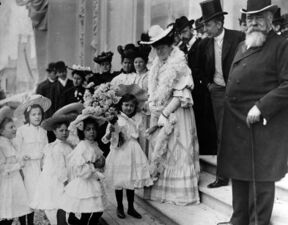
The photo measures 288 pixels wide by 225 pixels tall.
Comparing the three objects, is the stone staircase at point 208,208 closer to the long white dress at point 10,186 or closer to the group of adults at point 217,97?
the group of adults at point 217,97

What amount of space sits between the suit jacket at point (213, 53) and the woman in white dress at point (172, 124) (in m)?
0.23

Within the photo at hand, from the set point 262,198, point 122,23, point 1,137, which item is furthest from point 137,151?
point 122,23

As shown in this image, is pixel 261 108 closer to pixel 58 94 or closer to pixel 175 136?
pixel 175 136

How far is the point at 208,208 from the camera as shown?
15.1 ft

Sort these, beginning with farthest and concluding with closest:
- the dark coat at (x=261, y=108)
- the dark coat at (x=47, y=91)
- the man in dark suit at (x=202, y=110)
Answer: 1. the dark coat at (x=47, y=91)
2. the man in dark suit at (x=202, y=110)
3. the dark coat at (x=261, y=108)

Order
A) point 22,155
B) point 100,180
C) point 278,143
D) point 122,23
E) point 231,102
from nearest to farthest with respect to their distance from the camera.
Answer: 1. point 278,143
2. point 231,102
3. point 100,180
4. point 22,155
5. point 122,23

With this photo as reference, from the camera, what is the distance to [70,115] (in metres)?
4.52

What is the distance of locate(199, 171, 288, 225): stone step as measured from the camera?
364 centimetres

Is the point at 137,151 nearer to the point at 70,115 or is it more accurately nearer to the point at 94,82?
the point at 70,115

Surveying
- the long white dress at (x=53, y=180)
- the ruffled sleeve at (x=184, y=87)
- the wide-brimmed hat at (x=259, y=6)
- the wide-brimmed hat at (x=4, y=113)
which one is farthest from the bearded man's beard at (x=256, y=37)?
the wide-brimmed hat at (x=4, y=113)

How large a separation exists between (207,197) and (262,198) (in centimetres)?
145

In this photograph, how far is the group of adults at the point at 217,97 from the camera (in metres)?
3.23

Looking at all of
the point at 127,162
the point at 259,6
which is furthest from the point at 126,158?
the point at 259,6

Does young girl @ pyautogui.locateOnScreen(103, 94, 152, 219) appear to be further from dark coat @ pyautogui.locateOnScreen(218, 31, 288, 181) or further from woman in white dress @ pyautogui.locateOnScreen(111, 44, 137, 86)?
dark coat @ pyautogui.locateOnScreen(218, 31, 288, 181)
